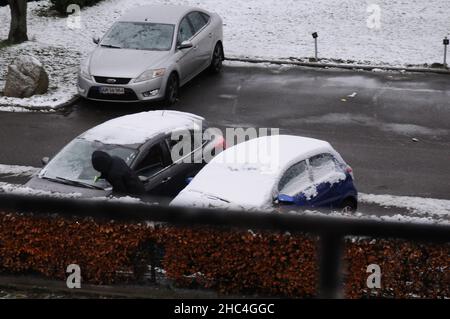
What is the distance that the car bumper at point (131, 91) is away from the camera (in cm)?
1669

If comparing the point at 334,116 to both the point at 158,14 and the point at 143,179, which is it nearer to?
the point at 158,14

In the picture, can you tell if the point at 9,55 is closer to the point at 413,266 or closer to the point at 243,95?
the point at 243,95

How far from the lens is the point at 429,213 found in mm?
11906

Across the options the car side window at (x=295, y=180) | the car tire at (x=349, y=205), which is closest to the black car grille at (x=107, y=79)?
the car tire at (x=349, y=205)

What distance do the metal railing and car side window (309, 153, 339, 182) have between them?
5.11m

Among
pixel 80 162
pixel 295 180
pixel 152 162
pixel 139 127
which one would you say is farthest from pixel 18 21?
pixel 295 180

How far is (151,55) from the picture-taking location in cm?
1733

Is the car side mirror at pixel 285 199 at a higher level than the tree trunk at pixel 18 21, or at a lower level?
higher

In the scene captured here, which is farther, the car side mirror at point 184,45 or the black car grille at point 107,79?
the car side mirror at point 184,45

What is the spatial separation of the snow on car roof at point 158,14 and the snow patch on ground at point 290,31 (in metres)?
2.19

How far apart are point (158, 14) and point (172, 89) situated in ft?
7.44

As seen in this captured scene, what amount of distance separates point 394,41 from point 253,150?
43.4 feet

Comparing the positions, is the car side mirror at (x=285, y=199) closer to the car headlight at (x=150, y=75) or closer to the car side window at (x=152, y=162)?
the car side window at (x=152, y=162)

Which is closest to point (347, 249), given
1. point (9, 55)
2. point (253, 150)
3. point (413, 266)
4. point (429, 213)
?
point (413, 266)
